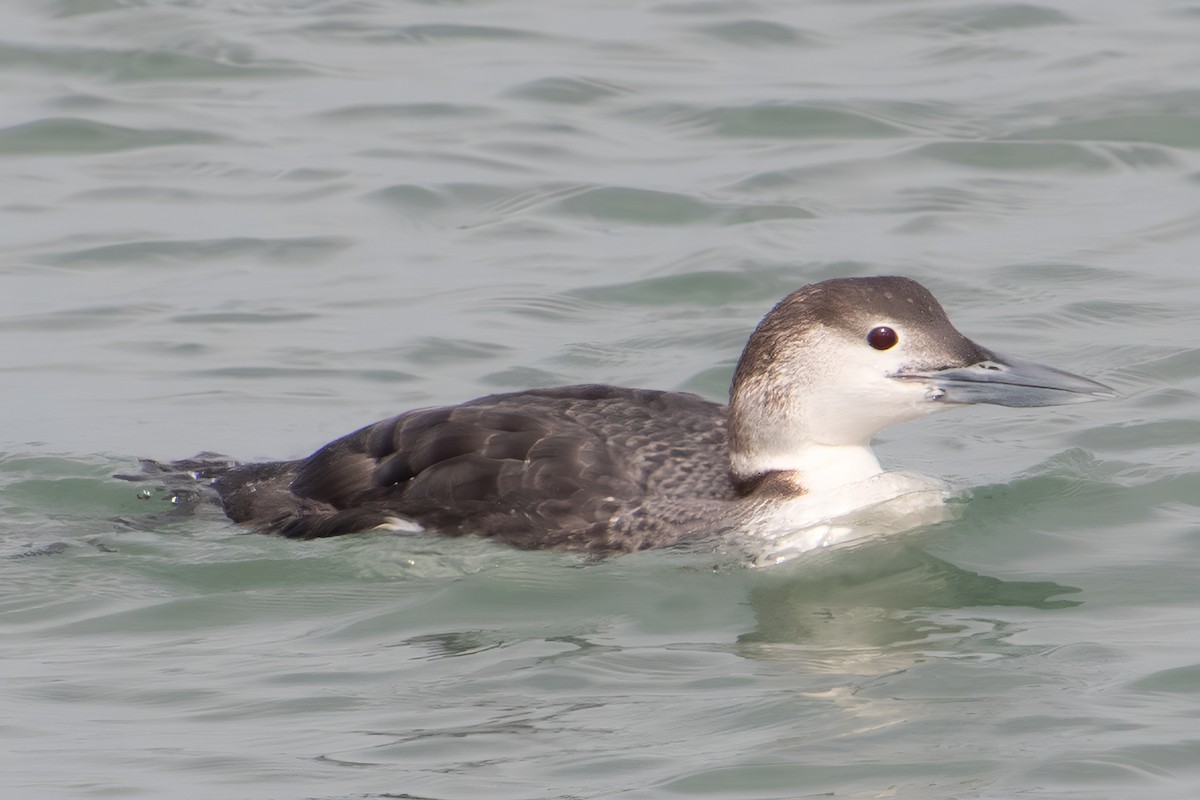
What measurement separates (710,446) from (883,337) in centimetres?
84

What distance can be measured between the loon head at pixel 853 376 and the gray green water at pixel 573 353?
0.40m

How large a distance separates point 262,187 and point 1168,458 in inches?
244

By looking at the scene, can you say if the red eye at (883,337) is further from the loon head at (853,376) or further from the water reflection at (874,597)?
the water reflection at (874,597)

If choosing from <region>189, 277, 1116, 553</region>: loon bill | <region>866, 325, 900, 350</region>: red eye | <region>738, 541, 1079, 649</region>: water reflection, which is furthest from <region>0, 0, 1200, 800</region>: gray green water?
<region>866, 325, 900, 350</region>: red eye

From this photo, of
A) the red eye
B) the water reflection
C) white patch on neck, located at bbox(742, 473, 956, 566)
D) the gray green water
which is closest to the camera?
the gray green water

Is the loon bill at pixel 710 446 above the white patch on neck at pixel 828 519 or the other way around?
above

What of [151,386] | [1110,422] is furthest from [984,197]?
[151,386]

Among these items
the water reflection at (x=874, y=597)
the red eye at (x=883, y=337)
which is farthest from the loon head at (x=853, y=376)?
the water reflection at (x=874, y=597)

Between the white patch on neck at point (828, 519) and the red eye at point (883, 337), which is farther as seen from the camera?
the white patch on neck at point (828, 519)

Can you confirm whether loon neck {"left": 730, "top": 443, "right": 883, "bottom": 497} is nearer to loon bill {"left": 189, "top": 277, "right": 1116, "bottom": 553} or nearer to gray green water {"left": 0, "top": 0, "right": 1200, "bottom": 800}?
loon bill {"left": 189, "top": 277, "right": 1116, "bottom": 553}

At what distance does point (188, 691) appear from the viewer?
620 centimetres

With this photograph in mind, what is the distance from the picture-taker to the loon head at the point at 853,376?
23.3ft

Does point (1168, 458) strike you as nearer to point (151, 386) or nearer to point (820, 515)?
point (820, 515)

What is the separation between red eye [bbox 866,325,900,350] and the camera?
23.3 ft
